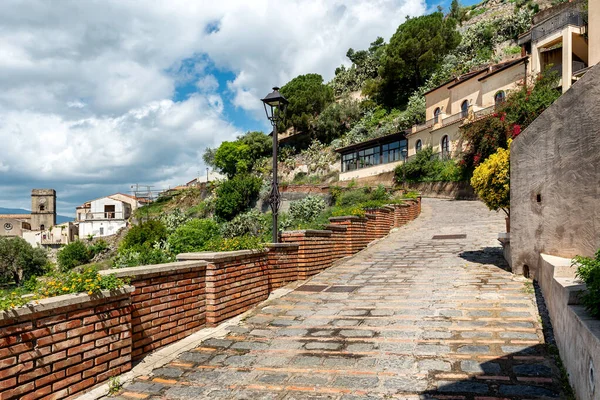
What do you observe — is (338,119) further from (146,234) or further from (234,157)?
(146,234)

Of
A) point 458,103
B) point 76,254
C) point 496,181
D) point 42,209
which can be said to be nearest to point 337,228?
point 496,181

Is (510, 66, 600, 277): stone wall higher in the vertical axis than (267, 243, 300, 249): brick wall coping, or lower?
higher

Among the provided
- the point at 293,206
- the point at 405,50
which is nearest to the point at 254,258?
the point at 293,206

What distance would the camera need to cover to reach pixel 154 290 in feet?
15.1

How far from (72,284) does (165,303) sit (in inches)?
46.5

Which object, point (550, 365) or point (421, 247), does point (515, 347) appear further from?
point (421, 247)

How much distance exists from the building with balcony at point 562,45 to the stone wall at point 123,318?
25187mm

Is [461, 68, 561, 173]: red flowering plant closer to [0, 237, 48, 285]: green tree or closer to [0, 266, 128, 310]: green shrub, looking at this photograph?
[0, 266, 128, 310]: green shrub

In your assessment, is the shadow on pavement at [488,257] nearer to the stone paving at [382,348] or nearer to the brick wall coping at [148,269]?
the stone paving at [382,348]

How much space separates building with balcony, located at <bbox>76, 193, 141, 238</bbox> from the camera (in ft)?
212

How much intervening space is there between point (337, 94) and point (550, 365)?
57.8 m

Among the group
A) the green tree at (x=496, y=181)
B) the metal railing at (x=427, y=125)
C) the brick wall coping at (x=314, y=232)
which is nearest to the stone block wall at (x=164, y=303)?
the brick wall coping at (x=314, y=232)

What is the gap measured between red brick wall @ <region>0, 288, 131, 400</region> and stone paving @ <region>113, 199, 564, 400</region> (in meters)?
0.38

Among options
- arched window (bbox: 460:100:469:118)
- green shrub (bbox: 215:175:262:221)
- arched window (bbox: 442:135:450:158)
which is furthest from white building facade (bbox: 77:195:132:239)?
arched window (bbox: 460:100:469:118)
